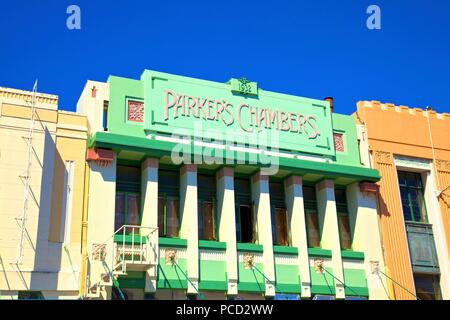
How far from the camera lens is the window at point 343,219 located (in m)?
28.1

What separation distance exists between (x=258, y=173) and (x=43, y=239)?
363 inches

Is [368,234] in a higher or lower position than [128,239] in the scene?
higher

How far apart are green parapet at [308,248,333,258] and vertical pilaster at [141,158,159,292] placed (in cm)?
686

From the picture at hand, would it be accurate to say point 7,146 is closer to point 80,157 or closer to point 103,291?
point 80,157

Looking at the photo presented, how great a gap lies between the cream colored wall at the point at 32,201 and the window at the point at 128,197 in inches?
71.1

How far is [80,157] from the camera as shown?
78.0 ft

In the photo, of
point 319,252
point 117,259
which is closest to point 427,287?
point 319,252

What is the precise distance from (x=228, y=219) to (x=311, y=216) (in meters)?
4.58

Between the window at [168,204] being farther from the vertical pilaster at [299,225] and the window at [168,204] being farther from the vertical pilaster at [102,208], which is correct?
the vertical pilaster at [299,225]

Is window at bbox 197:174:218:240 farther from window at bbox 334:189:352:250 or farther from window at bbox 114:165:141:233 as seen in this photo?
window at bbox 334:189:352:250

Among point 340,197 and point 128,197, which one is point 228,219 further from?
point 340,197

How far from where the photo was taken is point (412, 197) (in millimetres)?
30406

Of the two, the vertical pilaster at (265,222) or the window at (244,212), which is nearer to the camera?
the vertical pilaster at (265,222)

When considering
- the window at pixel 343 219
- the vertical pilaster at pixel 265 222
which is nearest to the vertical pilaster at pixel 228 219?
the vertical pilaster at pixel 265 222
